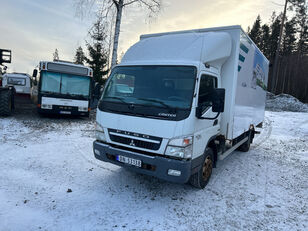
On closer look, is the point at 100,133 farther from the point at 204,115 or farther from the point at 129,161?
the point at 204,115

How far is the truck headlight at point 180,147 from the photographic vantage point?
3391 mm

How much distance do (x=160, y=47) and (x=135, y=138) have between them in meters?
2.02

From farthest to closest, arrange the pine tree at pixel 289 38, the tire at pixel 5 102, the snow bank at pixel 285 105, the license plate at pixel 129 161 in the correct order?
the pine tree at pixel 289 38 → the snow bank at pixel 285 105 → the tire at pixel 5 102 → the license plate at pixel 129 161

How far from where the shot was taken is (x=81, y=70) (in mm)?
10836

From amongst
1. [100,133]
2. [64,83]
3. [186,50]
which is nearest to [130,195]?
[100,133]

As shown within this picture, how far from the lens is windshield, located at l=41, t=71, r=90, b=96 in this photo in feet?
33.7

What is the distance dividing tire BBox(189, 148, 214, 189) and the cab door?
365mm

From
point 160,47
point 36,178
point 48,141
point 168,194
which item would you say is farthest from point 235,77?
point 48,141

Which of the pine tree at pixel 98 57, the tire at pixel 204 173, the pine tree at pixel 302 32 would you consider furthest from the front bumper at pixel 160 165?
the pine tree at pixel 302 32

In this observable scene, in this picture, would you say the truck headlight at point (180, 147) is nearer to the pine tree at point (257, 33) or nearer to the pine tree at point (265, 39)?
the pine tree at point (257, 33)

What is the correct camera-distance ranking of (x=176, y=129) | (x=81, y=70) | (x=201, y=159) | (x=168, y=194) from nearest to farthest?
(x=176, y=129), (x=201, y=159), (x=168, y=194), (x=81, y=70)

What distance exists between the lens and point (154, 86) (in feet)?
12.6

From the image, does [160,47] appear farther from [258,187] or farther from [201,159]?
[258,187]

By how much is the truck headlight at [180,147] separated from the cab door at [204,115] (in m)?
0.23
